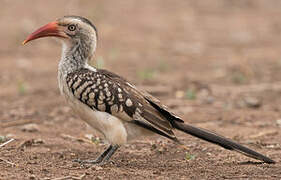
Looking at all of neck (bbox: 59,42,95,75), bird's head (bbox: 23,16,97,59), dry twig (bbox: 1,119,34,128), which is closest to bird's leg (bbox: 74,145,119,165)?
neck (bbox: 59,42,95,75)

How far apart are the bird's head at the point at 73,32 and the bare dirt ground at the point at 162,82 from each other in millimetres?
957

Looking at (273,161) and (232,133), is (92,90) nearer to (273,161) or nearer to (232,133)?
(273,161)

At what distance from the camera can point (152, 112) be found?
4836 millimetres

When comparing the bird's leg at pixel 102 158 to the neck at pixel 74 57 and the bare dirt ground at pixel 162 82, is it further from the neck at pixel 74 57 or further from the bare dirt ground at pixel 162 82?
the neck at pixel 74 57

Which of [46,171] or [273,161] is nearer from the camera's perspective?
[46,171]

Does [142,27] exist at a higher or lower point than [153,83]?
higher

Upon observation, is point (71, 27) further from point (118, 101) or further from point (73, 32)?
point (118, 101)

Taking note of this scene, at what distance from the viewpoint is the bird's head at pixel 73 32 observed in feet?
17.0

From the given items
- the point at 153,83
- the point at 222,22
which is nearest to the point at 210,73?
the point at 153,83

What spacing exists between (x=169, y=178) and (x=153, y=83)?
166 inches

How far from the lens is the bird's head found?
517 centimetres

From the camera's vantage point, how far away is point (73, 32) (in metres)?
5.21

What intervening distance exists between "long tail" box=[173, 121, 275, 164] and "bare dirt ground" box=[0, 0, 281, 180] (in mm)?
107

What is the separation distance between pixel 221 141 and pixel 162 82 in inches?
154
